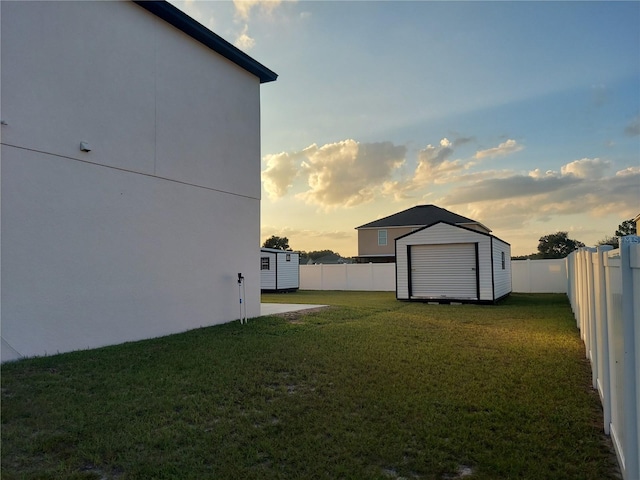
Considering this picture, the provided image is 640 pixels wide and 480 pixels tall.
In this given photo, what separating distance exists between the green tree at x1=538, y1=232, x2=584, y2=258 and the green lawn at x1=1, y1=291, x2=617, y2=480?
96.2ft

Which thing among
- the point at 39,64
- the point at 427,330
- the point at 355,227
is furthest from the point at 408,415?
the point at 355,227

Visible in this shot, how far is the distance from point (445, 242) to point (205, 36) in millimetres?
10299

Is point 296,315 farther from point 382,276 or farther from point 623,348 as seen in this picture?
point 382,276

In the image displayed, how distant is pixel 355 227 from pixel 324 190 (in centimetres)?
1413

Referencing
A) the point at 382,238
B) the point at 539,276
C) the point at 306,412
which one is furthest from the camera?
the point at 382,238

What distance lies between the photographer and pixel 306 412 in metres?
3.73

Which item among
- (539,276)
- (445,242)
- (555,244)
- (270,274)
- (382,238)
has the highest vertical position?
(382,238)

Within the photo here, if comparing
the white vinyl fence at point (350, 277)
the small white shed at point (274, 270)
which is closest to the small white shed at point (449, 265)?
the white vinyl fence at point (350, 277)

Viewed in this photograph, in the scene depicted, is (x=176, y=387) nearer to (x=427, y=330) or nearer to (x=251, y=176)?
(x=427, y=330)

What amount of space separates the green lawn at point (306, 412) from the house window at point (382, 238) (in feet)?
74.8

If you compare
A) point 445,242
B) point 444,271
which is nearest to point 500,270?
point 444,271

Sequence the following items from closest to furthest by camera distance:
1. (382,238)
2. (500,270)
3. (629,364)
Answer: (629,364) < (500,270) < (382,238)

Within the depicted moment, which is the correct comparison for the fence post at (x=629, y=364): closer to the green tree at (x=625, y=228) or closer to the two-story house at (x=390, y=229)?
the two-story house at (x=390, y=229)

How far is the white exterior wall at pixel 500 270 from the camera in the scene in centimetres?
1434
